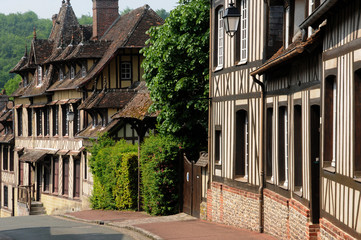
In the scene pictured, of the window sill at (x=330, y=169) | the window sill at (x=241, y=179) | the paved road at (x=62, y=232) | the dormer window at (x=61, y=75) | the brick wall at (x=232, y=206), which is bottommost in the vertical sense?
the paved road at (x=62, y=232)

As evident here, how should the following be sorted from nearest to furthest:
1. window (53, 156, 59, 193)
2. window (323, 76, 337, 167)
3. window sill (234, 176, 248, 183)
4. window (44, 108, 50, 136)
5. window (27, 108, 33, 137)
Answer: window (323, 76, 337, 167) < window sill (234, 176, 248, 183) < window (53, 156, 59, 193) < window (44, 108, 50, 136) < window (27, 108, 33, 137)

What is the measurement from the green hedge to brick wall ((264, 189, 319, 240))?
34.3ft

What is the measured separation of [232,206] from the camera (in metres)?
18.6

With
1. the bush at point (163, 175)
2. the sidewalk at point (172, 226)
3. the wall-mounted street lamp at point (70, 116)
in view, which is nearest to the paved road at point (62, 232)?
the sidewalk at point (172, 226)

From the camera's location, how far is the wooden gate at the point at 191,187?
21.2m

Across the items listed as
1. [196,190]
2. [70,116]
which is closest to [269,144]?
[196,190]

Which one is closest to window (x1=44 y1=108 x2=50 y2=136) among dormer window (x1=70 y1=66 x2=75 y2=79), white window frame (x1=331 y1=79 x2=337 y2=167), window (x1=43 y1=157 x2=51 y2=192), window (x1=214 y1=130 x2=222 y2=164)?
window (x1=43 y1=157 x2=51 y2=192)

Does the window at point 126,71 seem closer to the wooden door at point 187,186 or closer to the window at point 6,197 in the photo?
the wooden door at point 187,186

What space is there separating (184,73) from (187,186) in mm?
4799

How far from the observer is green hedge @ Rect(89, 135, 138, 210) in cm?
2602

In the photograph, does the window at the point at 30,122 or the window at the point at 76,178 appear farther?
the window at the point at 30,122

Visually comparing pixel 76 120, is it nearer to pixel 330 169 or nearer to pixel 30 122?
pixel 30 122

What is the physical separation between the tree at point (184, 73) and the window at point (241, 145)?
5.94 metres

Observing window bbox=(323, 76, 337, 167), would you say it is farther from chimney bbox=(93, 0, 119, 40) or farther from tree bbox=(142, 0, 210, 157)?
chimney bbox=(93, 0, 119, 40)
